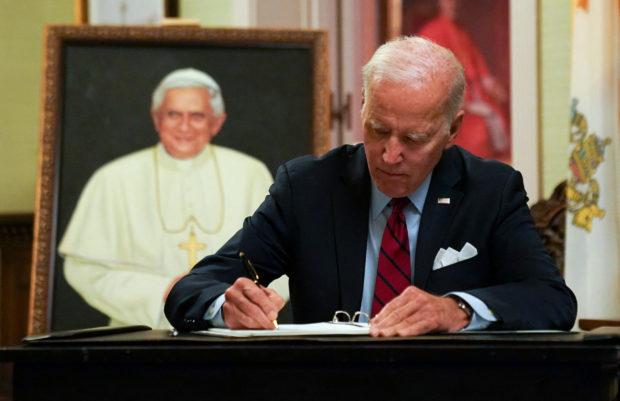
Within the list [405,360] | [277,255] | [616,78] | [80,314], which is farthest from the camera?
[80,314]

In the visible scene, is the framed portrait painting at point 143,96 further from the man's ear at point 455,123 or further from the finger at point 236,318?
the finger at point 236,318

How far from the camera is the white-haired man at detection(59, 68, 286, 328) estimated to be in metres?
4.98

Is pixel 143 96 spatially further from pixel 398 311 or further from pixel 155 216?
pixel 398 311

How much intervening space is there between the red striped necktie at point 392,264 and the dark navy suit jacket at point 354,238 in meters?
0.04

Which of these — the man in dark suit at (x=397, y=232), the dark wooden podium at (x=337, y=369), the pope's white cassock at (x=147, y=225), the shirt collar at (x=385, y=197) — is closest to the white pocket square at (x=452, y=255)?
the man in dark suit at (x=397, y=232)

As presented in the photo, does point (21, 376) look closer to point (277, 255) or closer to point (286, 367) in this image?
point (286, 367)

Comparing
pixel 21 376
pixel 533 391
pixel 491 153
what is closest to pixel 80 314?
pixel 491 153

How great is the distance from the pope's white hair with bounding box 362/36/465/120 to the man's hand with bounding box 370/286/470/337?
62 cm

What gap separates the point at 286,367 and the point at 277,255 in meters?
1.14

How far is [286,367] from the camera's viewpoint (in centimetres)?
189

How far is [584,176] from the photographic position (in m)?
3.91

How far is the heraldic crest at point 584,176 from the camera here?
386cm

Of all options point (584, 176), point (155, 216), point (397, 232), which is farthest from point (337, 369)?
point (155, 216)

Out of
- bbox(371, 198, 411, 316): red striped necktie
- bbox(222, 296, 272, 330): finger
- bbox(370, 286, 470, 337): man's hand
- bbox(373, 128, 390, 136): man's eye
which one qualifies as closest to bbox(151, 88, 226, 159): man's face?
bbox(371, 198, 411, 316): red striped necktie
